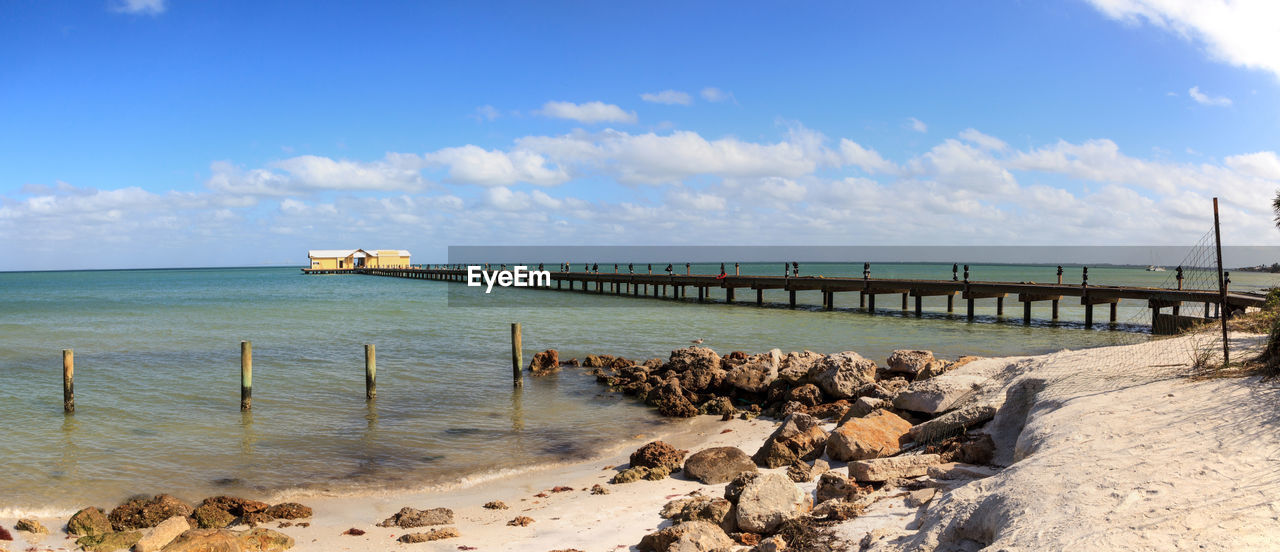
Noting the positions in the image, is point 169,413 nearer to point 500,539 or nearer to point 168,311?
point 500,539

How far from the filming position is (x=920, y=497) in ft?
20.2

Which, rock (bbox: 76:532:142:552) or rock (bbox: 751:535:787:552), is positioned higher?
rock (bbox: 751:535:787:552)

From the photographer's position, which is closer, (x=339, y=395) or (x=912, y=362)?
(x=912, y=362)

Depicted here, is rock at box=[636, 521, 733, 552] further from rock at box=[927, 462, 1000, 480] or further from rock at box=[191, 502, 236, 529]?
rock at box=[191, 502, 236, 529]

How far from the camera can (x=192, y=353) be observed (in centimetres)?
2372

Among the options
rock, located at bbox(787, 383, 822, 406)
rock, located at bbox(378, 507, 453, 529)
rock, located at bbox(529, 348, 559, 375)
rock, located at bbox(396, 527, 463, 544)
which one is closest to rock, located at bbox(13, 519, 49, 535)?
rock, located at bbox(378, 507, 453, 529)

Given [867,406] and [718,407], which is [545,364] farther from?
[867,406]

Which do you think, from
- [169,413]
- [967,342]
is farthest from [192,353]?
[967,342]

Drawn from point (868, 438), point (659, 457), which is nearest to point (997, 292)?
point (868, 438)

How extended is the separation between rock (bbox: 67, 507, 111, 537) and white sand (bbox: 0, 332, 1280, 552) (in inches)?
6.7

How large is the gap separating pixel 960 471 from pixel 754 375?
7958 millimetres

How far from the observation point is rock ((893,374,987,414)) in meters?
9.43

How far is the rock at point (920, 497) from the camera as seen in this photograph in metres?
6.09

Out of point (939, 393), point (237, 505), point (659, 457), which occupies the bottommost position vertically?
point (237, 505)
